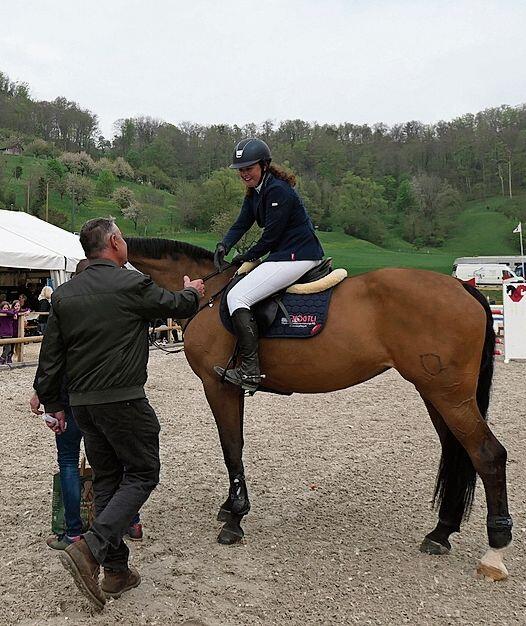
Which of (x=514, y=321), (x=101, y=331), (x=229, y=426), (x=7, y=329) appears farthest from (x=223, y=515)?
(x=514, y=321)

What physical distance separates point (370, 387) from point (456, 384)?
6.48 metres

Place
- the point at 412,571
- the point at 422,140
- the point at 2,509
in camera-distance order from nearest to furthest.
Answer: the point at 412,571 → the point at 2,509 → the point at 422,140

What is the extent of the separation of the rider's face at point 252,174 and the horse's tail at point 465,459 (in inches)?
→ 66.7

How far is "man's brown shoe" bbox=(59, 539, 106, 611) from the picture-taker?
2.75 m

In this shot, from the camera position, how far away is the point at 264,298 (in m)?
4.03

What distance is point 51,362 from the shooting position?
2.99 metres

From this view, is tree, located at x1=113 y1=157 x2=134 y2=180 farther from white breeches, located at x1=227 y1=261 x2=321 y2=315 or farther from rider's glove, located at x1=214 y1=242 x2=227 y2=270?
white breeches, located at x1=227 y1=261 x2=321 y2=315

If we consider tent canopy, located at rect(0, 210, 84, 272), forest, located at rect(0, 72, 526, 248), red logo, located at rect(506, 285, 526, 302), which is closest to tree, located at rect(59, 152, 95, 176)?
forest, located at rect(0, 72, 526, 248)

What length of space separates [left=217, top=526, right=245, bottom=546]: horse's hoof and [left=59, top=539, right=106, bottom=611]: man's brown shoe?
1.16 meters

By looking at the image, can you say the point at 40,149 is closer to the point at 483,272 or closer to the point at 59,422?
the point at 483,272

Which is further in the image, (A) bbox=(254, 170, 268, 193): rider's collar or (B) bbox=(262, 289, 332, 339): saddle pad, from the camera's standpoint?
(A) bbox=(254, 170, 268, 193): rider's collar

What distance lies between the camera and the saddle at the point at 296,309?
13.0 feet

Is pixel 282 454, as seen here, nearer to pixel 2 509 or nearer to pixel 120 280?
pixel 2 509

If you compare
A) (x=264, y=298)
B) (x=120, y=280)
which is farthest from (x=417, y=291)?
(x=120, y=280)
